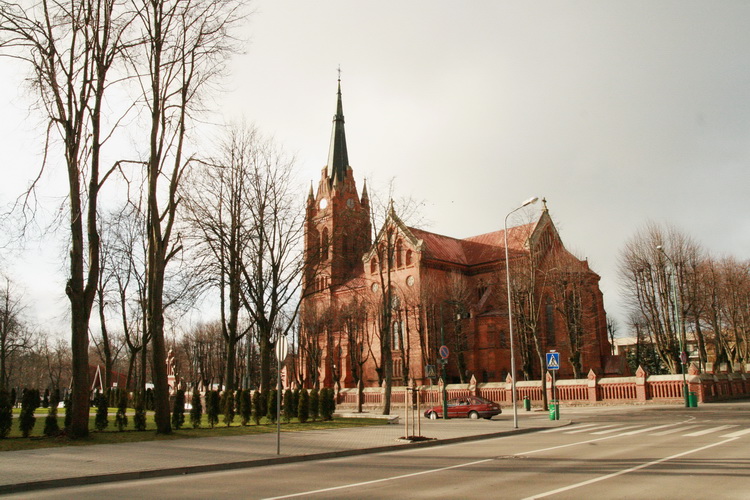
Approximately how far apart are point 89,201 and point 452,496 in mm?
14097

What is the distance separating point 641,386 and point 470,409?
15.0 meters

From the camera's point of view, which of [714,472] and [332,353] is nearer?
[714,472]

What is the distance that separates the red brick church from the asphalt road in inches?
1123

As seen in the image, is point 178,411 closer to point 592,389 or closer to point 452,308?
point 592,389

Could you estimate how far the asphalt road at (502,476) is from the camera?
8398 millimetres

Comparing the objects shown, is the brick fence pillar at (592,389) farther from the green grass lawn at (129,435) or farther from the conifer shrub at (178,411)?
the conifer shrub at (178,411)

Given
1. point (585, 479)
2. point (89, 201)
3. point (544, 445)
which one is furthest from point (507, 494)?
point (89, 201)

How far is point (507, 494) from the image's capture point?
8.19m

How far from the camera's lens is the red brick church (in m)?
45.2

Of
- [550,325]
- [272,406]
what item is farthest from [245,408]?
[550,325]

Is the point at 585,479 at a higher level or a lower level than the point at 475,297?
lower

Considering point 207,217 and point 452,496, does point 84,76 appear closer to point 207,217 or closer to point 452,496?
point 207,217

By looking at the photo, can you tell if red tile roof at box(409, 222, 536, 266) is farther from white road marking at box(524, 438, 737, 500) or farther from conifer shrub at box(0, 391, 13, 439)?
white road marking at box(524, 438, 737, 500)

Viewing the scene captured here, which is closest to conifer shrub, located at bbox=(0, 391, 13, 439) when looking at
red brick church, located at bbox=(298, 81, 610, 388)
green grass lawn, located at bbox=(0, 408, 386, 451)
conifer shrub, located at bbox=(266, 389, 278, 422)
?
green grass lawn, located at bbox=(0, 408, 386, 451)
